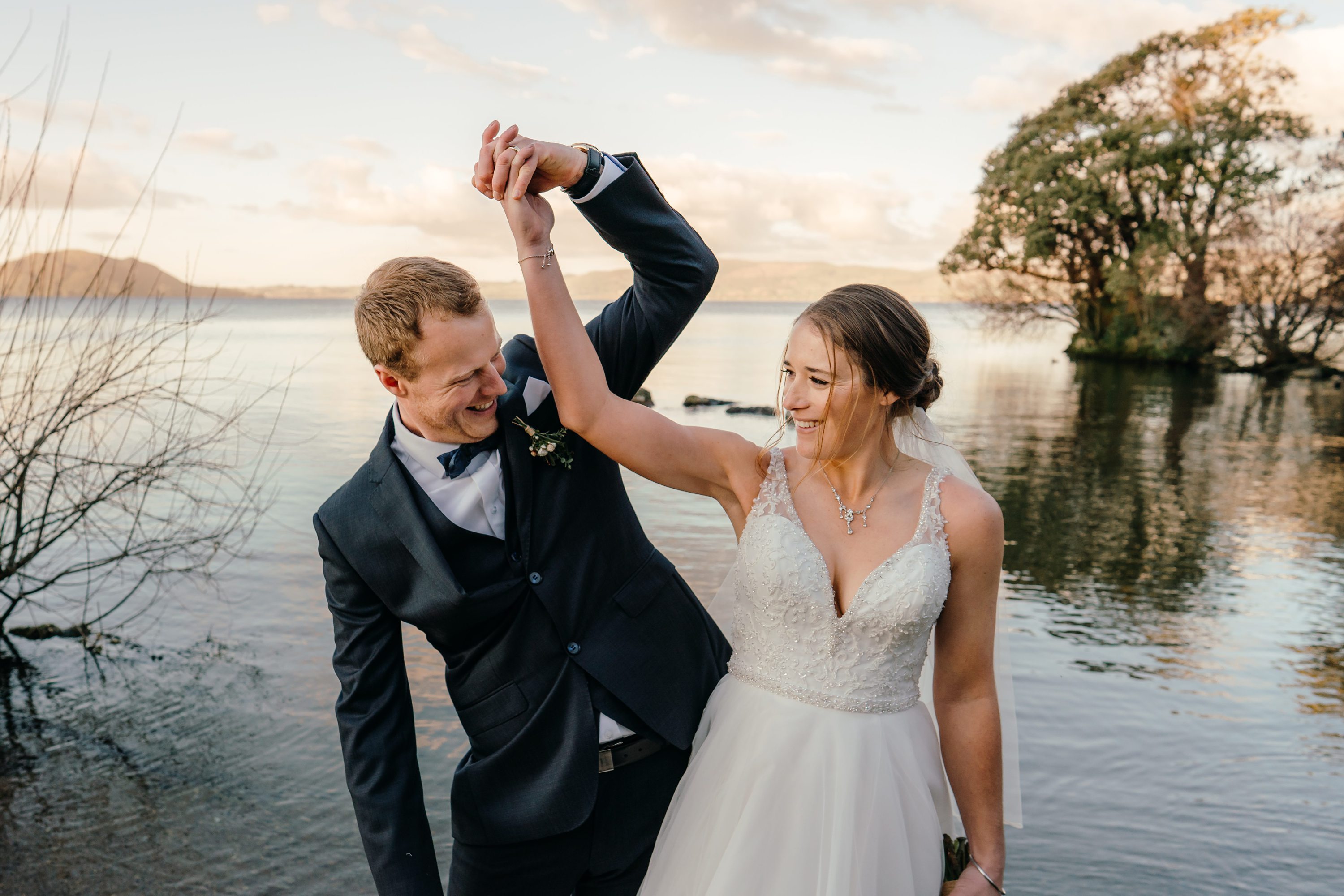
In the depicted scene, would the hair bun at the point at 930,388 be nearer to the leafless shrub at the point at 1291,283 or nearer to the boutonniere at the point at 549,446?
the boutonniere at the point at 549,446

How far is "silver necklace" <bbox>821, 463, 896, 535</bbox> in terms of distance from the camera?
2.39 metres

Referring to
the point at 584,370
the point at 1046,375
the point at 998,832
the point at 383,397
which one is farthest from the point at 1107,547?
the point at 1046,375

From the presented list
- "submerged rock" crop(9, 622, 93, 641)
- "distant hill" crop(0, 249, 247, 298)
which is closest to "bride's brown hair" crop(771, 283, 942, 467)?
"distant hill" crop(0, 249, 247, 298)

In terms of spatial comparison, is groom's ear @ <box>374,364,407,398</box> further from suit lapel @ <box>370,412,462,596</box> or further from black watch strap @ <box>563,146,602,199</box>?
black watch strap @ <box>563,146,602,199</box>

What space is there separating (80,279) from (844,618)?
407cm

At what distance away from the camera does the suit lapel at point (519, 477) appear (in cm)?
220

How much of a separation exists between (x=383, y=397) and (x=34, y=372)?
17.5m

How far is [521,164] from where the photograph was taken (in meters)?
1.98

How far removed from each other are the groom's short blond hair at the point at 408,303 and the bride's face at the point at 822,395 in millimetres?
755

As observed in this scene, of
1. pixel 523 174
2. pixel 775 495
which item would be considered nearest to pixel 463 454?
pixel 523 174

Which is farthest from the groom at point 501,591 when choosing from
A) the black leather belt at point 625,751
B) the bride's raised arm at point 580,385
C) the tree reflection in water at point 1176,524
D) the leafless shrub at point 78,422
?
the tree reflection in water at point 1176,524

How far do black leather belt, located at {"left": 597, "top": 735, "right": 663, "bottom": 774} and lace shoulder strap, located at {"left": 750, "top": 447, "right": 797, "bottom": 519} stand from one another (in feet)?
2.03

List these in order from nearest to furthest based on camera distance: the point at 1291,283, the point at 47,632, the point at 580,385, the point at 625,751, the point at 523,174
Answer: the point at 523,174, the point at 580,385, the point at 625,751, the point at 47,632, the point at 1291,283

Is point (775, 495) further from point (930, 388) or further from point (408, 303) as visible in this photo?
point (408, 303)
